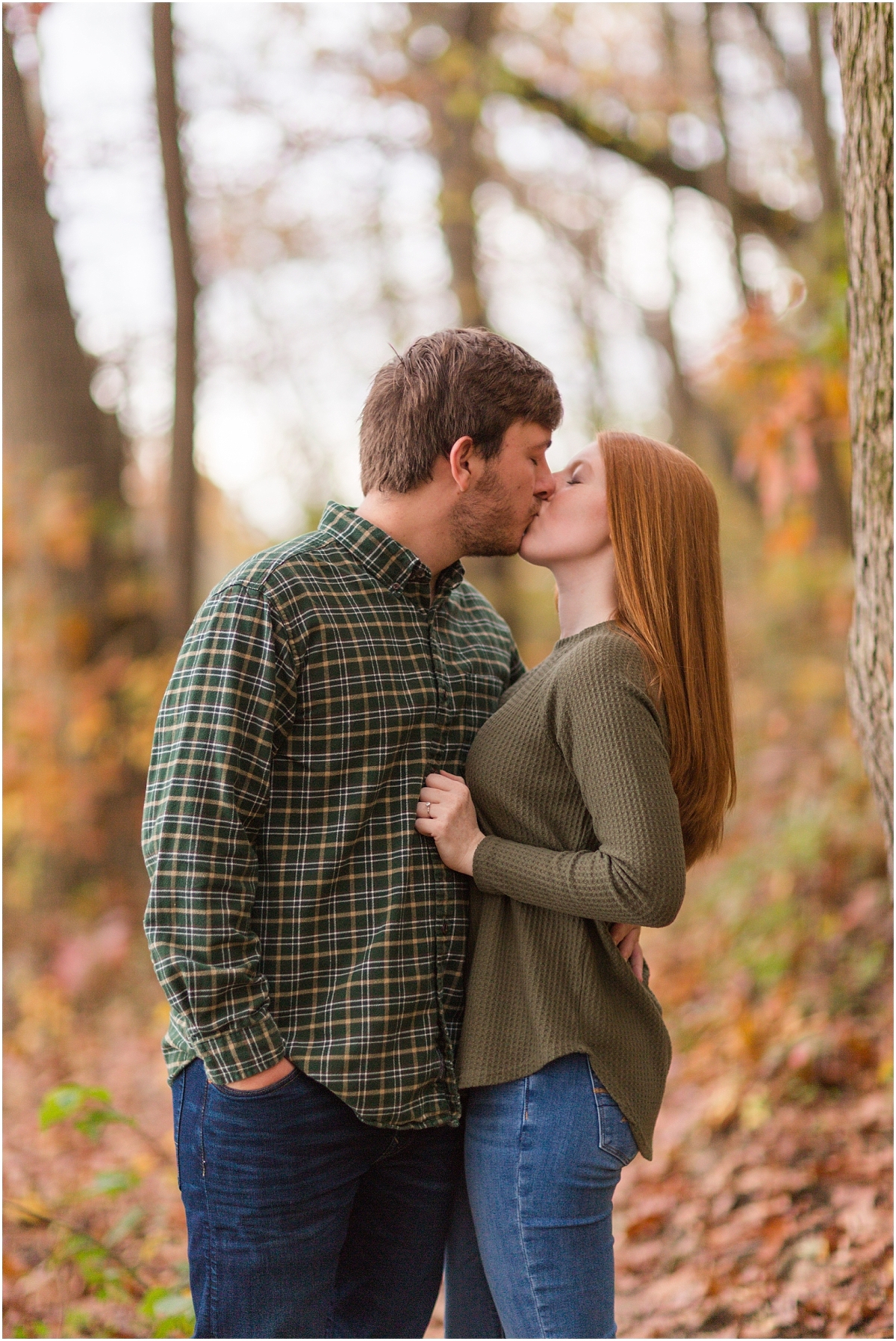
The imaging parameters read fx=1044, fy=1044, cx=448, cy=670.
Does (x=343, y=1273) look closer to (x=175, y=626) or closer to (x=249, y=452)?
(x=175, y=626)

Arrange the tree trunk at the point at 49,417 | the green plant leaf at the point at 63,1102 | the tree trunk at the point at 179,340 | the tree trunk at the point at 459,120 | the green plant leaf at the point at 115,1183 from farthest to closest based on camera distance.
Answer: the tree trunk at the point at 459,120, the tree trunk at the point at 49,417, the tree trunk at the point at 179,340, the green plant leaf at the point at 115,1183, the green plant leaf at the point at 63,1102

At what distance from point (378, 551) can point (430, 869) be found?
0.64 m

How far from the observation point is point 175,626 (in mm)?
6484

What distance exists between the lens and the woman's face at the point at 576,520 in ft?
7.00

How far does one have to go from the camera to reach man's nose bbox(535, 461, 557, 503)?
2.20 meters

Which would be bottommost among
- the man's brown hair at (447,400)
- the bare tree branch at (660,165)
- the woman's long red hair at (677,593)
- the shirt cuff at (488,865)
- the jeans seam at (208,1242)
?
the jeans seam at (208,1242)

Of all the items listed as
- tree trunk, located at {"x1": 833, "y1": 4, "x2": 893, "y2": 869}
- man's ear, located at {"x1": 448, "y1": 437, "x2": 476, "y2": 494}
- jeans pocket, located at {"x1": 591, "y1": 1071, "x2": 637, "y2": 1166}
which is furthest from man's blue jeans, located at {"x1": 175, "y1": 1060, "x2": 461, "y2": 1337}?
tree trunk, located at {"x1": 833, "y1": 4, "x2": 893, "y2": 869}

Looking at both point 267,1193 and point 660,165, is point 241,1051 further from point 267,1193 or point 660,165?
point 660,165

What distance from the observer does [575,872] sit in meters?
1.90

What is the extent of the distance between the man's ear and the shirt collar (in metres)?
0.18

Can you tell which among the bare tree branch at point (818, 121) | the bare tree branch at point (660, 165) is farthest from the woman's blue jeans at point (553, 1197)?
the bare tree branch at point (660, 165)

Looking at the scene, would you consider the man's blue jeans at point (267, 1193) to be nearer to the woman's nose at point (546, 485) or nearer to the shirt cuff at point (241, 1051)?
the shirt cuff at point (241, 1051)

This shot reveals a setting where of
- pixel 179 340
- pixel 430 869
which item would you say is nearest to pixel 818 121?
pixel 179 340

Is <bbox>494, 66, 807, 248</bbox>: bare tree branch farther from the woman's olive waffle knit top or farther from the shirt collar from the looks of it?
the woman's olive waffle knit top
